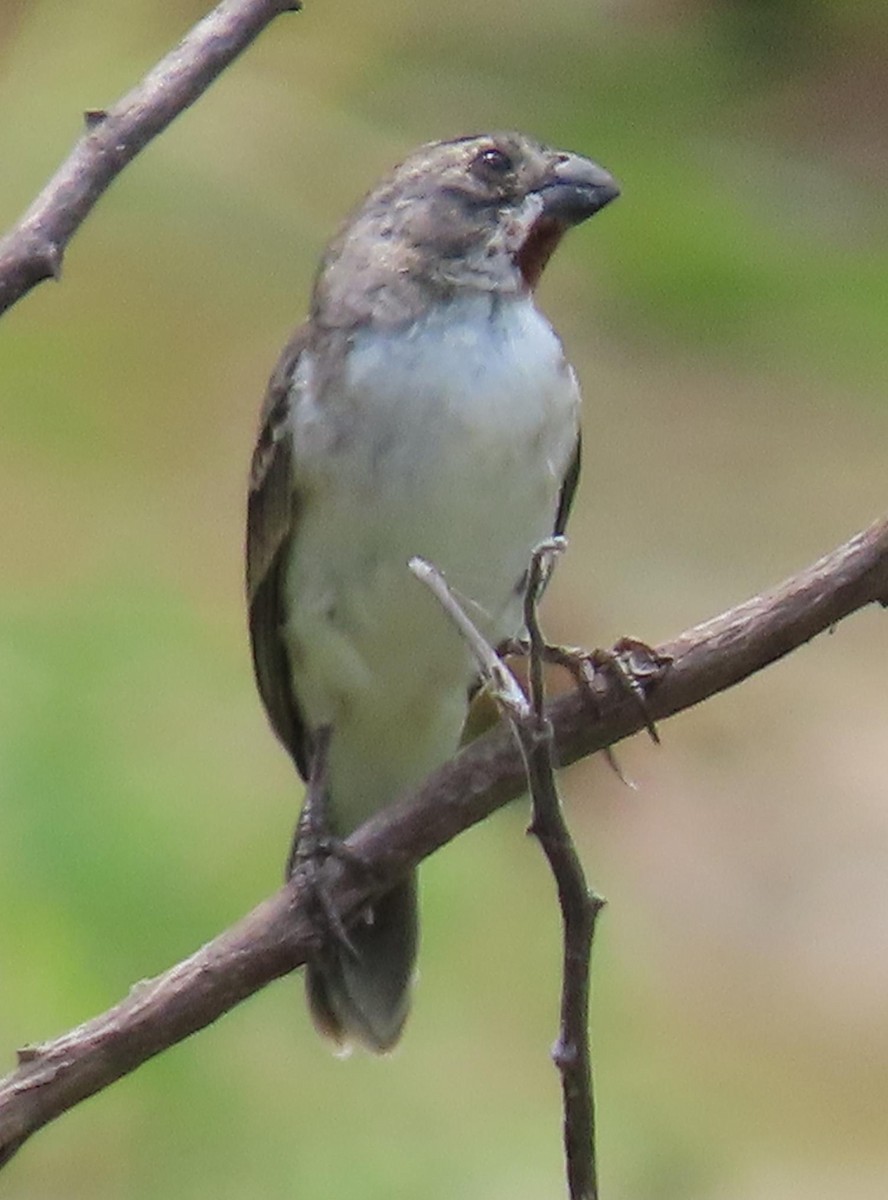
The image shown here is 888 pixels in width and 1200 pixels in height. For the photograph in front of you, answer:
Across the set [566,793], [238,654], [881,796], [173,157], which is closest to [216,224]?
[173,157]

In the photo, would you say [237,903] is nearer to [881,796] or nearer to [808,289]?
[881,796]

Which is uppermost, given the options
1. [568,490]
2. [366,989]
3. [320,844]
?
[568,490]

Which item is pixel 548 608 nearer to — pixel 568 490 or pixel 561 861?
pixel 568 490

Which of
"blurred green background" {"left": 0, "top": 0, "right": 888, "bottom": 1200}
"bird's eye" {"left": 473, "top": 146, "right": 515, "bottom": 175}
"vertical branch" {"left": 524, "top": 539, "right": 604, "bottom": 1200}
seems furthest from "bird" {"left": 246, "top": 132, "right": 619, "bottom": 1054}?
"blurred green background" {"left": 0, "top": 0, "right": 888, "bottom": 1200}

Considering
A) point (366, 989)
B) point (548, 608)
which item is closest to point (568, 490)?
point (366, 989)

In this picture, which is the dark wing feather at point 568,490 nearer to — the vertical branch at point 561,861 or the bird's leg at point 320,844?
the bird's leg at point 320,844

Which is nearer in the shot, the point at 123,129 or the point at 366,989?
the point at 123,129

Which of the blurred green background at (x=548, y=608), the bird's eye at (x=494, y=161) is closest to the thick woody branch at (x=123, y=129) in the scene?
the bird's eye at (x=494, y=161)
